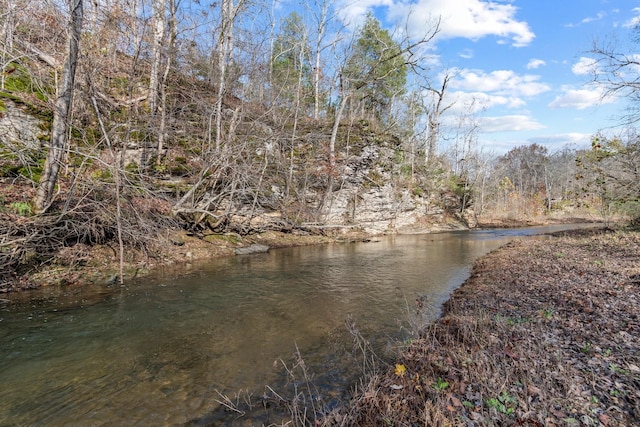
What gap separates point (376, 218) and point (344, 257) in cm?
1175

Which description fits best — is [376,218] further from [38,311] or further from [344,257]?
[38,311]

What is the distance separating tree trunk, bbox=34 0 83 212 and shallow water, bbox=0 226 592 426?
2966 mm

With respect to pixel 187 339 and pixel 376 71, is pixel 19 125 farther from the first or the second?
pixel 376 71

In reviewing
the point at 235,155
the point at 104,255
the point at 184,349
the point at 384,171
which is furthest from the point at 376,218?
the point at 184,349

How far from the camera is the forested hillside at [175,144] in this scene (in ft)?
30.3

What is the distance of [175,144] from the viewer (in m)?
16.0

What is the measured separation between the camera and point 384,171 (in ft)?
87.9

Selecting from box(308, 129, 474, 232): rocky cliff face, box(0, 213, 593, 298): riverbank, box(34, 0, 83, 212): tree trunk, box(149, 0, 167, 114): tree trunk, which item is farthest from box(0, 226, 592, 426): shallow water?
box(308, 129, 474, 232): rocky cliff face

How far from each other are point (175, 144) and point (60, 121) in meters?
6.99

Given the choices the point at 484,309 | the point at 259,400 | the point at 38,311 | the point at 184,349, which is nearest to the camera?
the point at 259,400

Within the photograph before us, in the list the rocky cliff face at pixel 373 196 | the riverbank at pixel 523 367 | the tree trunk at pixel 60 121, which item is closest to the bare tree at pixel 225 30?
the tree trunk at pixel 60 121

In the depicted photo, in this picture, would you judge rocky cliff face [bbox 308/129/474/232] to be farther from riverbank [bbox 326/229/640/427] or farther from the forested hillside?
riverbank [bbox 326/229/640/427]

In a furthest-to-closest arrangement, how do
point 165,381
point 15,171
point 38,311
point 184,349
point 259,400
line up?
point 15,171 < point 38,311 < point 184,349 < point 165,381 < point 259,400

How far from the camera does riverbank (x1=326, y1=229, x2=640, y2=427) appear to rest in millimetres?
3025
